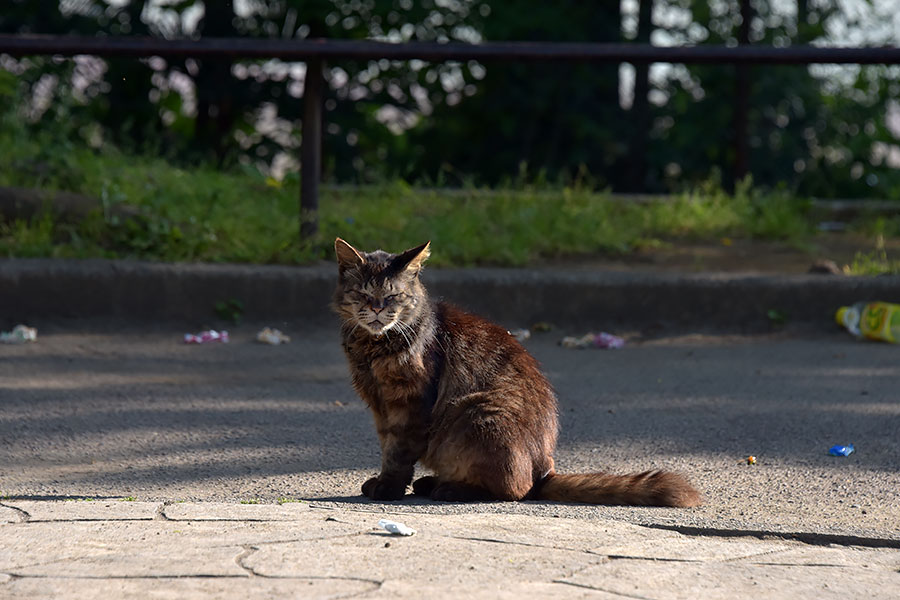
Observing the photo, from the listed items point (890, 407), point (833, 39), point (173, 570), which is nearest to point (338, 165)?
point (833, 39)

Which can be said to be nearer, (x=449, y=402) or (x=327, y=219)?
(x=449, y=402)

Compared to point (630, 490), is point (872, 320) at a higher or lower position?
higher

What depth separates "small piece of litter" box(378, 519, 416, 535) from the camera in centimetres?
278

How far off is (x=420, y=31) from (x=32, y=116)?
158 inches

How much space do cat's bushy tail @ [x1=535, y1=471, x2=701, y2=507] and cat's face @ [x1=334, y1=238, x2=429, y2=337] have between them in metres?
→ 0.80

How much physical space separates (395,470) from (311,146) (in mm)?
3657

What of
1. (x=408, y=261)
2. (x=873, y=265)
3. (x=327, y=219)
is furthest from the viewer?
(x=327, y=219)

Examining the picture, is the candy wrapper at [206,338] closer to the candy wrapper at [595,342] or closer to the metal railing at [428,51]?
the metal railing at [428,51]

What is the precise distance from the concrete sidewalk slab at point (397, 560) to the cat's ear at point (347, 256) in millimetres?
1086

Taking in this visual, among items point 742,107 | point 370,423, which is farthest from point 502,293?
point 742,107

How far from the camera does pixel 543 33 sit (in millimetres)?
10984

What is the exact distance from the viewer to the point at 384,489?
351cm

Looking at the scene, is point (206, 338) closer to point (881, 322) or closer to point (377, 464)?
point (377, 464)

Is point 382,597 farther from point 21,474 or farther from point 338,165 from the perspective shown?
point 338,165
